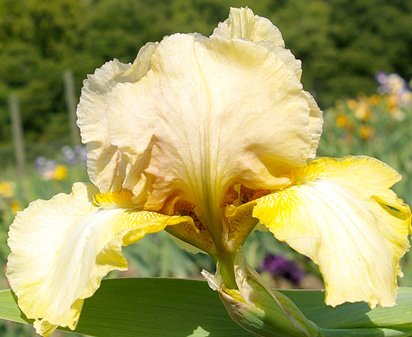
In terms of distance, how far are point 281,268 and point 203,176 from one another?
1824 mm

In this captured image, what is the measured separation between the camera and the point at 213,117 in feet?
1.97

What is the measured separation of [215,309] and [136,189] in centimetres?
14

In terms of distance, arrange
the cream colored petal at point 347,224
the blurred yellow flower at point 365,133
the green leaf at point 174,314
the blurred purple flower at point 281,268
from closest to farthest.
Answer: the cream colored petal at point 347,224 → the green leaf at point 174,314 → the blurred purple flower at point 281,268 → the blurred yellow flower at point 365,133

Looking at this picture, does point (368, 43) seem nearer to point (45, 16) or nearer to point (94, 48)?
point (94, 48)

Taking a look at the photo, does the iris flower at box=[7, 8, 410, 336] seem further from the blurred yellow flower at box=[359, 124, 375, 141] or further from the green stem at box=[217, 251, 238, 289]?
the blurred yellow flower at box=[359, 124, 375, 141]

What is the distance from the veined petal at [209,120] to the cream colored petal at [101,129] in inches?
0.8

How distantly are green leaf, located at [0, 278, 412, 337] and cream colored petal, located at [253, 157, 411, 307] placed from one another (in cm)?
10

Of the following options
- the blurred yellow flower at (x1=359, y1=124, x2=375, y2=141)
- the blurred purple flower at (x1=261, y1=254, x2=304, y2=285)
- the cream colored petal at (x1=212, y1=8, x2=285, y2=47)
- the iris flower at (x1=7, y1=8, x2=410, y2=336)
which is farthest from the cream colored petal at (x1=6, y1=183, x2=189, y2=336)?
the blurred yellow flower at (x1=359, y1=124, x2=375, y2=141)

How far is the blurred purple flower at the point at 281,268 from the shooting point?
7.80ft

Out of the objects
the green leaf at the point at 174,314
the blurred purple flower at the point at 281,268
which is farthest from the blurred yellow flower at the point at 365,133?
the green leaf at the point at 174,314

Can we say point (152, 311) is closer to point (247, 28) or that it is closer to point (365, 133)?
point (247, 28)

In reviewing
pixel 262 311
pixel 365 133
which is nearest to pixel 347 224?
pixel 262 311

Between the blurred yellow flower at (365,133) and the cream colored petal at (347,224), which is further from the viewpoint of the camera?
the blurred yellow flower at (365,133)

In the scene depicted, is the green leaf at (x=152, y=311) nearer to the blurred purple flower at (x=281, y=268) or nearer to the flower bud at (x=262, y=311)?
the flower bud at (x=262, y=311)
